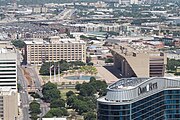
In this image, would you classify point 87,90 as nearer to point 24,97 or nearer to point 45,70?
point 24,97

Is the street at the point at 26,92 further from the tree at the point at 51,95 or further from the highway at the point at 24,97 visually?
the tree at the point at 51,95

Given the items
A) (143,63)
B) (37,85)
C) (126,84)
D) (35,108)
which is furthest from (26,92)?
(126,84)

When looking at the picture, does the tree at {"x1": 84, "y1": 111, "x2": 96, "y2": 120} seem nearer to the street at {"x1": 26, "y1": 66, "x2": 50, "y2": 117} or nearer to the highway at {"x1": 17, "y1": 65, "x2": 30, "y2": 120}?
the street at {"x1": 26, "y1": 66, "x2": 50, "y2": 117}

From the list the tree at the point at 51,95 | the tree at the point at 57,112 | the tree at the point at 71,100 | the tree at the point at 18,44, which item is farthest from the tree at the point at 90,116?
the tree at the point at 18,44

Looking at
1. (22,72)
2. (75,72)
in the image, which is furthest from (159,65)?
(22,72)

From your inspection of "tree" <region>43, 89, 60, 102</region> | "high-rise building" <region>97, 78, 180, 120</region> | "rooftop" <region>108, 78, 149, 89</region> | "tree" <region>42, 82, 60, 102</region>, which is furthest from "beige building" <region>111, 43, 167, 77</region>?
"rooftop" <region>108, 78, 149, 89</region>

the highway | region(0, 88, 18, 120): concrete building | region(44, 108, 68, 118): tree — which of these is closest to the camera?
region(0, 88, 18, 120): concrete building

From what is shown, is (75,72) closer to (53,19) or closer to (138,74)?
(138,74)
